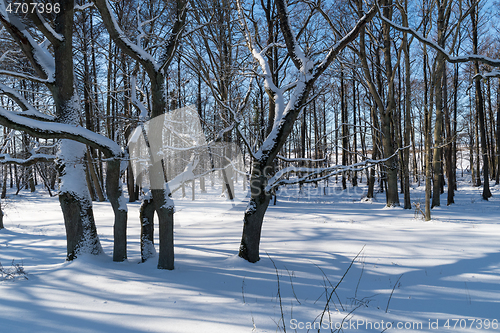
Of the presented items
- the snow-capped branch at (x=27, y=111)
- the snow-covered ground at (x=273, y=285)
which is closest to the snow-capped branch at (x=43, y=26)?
the snow-capped branch at (x=27, y=111)

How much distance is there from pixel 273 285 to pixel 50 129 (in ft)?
12.6

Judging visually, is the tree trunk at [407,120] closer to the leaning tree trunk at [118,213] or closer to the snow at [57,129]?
the leaning tree trunk at [118,213]

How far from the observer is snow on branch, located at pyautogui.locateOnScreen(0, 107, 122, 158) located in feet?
11.7

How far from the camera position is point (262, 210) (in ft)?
16.8

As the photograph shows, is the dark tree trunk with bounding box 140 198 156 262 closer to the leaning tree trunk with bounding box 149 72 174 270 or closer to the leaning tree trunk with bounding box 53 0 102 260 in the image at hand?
the leaning tree trunk with bounding box 149 72 174 270

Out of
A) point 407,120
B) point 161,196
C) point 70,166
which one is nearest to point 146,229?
point 161,196

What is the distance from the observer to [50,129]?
3.79 m

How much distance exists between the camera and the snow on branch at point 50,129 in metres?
3.58

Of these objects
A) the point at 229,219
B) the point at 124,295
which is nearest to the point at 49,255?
the point at 124,295

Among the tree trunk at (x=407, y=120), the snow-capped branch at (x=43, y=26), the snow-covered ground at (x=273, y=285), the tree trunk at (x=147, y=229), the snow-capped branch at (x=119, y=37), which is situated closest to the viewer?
the snow-covered ground at (x=273, y=285)

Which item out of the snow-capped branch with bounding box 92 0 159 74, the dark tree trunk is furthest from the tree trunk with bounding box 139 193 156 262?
the snow-capped branch with bounding box 92 0 159 74

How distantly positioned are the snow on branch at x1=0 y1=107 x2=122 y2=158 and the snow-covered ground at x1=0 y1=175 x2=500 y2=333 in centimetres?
200

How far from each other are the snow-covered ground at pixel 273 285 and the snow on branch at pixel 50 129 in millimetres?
2001

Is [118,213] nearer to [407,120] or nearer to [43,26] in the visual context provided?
[43,26]
